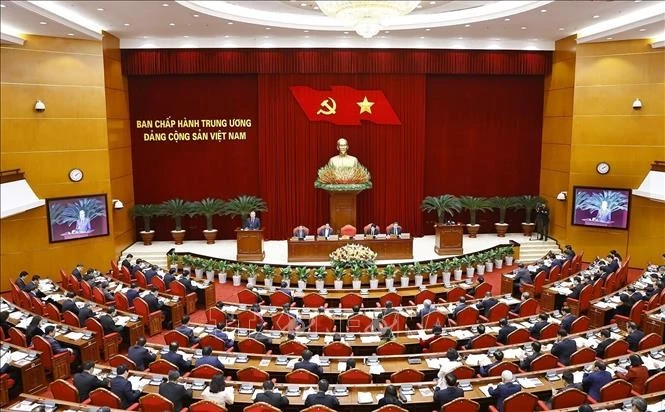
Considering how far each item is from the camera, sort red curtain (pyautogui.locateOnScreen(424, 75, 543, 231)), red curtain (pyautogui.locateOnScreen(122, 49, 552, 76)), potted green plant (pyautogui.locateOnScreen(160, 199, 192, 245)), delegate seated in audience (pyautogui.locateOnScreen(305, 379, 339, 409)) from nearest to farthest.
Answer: delegate seated in audience (pyautogui.locateOnScreen(305, 379, 339, 409)), red curtain (pyautogui.locateOnScreen(122, 49, 552, 76)), potted green plant (pyautogui.locateOnScreen(160, 199, 192, 245)), red curtain (pyautogui.locateOnScreen(424, 75, 543, 231))

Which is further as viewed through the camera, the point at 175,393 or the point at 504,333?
the point at 504,333

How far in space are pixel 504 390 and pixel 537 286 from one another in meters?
6.51

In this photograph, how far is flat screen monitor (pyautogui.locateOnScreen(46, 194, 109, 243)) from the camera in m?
14.8

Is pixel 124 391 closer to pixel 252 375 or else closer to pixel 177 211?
pixel 252 375

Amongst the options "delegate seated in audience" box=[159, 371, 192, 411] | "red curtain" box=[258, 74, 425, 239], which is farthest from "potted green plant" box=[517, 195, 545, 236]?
"delegate seated in audience" box=[159, 371, 192, 411]

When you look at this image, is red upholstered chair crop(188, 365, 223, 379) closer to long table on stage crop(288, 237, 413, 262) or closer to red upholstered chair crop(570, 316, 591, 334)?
red upholstered chair crop(570, 316, 591, 334)

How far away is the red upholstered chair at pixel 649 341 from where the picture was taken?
897 cm

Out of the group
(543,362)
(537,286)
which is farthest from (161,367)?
(537,286)

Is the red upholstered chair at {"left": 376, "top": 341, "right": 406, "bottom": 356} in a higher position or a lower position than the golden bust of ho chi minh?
lower

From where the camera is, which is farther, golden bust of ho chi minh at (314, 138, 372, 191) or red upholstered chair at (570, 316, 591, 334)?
golden bust of ho chi minh at (314, 138, 372, 191)

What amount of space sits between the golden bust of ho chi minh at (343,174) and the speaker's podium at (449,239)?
2647 millimetres

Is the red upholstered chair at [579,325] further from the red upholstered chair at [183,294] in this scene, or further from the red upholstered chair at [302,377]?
the red upholstered chair at [183,294]

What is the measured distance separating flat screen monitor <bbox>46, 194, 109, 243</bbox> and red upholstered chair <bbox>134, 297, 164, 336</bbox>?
15.9 feet

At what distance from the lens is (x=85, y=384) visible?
7.73 meters
